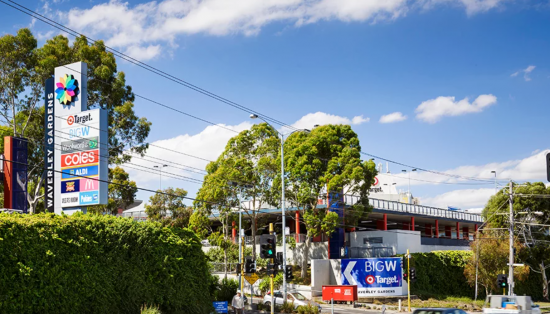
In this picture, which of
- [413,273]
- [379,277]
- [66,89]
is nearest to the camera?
[66,89]

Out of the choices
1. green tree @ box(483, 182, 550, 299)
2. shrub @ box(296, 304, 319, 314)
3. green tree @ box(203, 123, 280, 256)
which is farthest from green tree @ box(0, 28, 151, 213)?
green tree @ box(483, 182, 550, 299)

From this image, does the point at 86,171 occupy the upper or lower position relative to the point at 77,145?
lower

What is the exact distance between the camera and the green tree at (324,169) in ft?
150

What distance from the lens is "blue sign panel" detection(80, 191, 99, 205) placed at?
30.2 m

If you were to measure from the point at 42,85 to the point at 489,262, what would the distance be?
39698mm

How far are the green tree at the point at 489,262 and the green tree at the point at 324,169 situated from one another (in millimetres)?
10691

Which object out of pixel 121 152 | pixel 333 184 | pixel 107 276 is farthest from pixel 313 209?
pixel 107 276

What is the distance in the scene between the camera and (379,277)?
151 feet

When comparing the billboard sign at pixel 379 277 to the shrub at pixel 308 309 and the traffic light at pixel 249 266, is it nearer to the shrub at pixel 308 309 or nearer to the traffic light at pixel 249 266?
the shrub at pixel 308 309

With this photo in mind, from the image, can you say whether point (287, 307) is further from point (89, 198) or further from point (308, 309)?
point (89, 198)

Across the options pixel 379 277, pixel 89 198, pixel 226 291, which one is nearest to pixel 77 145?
pixel 89 198

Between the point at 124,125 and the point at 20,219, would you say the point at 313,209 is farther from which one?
the point at 20,219

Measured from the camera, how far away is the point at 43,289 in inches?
805

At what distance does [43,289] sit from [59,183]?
40.2 ft
